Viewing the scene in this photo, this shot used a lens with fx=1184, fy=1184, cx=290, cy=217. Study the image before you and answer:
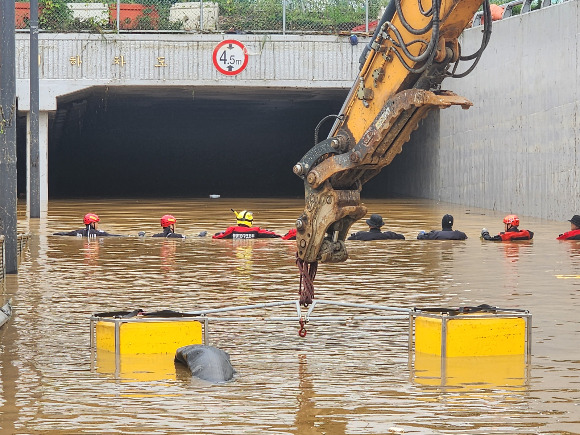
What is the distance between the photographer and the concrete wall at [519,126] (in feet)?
95.6

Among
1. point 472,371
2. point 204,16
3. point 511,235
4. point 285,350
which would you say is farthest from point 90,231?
point 204,16

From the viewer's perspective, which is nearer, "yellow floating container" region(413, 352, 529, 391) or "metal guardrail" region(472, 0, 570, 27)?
"yellow floating container" region(413, 352, 529, 391)

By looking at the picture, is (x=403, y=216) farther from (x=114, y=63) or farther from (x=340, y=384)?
(x=340, y=384)

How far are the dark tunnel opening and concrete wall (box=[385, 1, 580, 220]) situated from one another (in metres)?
7.89

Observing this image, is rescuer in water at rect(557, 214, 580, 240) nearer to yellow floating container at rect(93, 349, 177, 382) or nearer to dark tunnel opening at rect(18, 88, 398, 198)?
yellow floating container at rect(93, 349, 177, 382)

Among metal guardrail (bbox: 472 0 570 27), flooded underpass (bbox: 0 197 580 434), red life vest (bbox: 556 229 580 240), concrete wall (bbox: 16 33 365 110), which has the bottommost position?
flooded underpass (bbox: 0 197 580 434)

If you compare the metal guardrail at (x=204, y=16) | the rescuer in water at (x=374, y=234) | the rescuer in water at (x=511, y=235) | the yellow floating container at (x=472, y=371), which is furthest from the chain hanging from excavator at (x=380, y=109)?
the metal guardrail at (x=204, y=16)

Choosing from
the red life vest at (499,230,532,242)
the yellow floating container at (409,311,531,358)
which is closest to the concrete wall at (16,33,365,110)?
the red life vest at (499,230,532,242)

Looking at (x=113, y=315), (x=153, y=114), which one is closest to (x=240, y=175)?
(x=153, y=114)

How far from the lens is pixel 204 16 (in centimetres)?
3847

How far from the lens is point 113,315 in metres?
10.5

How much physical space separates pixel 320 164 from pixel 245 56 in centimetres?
2790

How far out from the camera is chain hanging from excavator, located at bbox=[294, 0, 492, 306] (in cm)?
948

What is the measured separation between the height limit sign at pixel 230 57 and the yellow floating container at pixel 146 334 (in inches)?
1088
